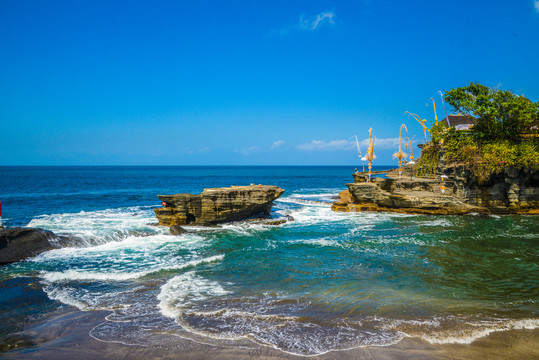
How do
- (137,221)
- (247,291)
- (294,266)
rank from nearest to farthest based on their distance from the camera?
(247,291)
(294,266)
(137,221)

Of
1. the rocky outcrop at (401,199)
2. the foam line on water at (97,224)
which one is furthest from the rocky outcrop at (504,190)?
the foam line on water at (97,224)

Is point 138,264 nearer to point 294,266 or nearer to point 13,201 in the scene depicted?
point 294,266

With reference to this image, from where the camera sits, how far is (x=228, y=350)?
7.17 m

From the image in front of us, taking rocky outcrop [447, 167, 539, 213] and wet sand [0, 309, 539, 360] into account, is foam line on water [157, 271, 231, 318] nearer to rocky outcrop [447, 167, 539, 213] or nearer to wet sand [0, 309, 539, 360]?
wet sand [0, 309, 539, 360]

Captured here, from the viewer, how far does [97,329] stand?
8.18 metres

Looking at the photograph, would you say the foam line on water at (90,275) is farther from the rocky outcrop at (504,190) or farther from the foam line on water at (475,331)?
the rocky outcrop at (504,190)

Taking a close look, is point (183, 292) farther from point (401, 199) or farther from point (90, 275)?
point (401, 199)

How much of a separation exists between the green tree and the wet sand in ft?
78.2

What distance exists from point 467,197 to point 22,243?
3116 cm

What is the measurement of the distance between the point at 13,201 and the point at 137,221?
24.8 m

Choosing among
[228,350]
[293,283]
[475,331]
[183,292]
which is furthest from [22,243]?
[475,331]

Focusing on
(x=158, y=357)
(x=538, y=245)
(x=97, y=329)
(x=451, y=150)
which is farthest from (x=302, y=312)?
(x=451, y=150)

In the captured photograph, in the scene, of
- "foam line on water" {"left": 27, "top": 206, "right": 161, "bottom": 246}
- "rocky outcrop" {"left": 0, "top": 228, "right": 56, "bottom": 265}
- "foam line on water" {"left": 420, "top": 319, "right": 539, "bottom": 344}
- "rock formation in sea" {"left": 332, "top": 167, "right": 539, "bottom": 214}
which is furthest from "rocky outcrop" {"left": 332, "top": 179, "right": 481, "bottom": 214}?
"rocky outcrop" {"left": 0, "top": 228, "right": 56, "bottom": 265}

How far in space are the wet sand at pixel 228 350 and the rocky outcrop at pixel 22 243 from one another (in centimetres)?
897
